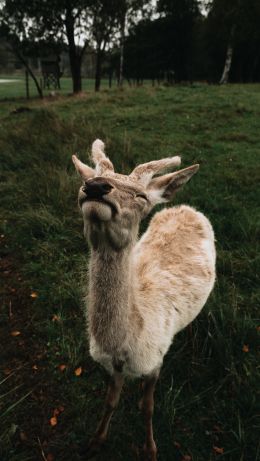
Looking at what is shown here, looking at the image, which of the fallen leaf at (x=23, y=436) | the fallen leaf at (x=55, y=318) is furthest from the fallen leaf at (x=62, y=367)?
the fallen leaf at (x=23, y=436)

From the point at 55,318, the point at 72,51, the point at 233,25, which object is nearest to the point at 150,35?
the point at 233,25

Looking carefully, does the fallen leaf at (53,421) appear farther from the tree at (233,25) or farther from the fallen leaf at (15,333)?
the tree at (233,25)

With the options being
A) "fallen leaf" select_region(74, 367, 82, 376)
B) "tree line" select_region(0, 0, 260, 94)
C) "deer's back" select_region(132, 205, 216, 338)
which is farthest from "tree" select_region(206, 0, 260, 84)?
"fallen leaf" select_region(74, 367, 82, 376)

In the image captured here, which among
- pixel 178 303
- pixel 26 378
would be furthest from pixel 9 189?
pixel 178 303

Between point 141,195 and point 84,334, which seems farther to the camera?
point 84,334

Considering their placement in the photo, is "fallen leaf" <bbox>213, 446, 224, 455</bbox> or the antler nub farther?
"fallen leaf" <bbox>213, 446, 224, 455</bbox>

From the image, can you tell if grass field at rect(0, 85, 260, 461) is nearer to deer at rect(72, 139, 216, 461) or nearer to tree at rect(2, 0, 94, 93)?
deer at rect(72, 139, 216, 461)

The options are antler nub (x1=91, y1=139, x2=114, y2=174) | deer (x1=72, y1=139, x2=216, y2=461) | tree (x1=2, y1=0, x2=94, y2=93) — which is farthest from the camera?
tree (x1=2, y1=0, x2=94, y2=93)

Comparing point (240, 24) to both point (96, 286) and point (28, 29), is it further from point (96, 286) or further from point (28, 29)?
point (96, 286)

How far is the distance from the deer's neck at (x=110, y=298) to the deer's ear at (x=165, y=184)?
46 cm

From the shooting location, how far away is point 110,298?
2074mm

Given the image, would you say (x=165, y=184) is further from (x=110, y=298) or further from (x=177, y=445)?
(x=177, y=445)

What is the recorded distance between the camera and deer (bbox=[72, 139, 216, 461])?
179 cm

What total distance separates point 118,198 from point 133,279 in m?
0.75
